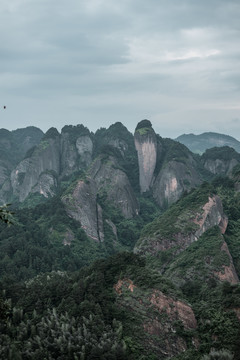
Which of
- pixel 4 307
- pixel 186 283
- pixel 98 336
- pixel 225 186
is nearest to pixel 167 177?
pixel 225 186

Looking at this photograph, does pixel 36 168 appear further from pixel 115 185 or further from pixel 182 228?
pixel 182 228

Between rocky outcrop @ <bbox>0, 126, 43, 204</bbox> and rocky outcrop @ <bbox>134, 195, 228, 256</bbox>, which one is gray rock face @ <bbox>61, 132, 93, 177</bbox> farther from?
rocky outcrop @ <bbox>134, 195, 228, 256</bbox>

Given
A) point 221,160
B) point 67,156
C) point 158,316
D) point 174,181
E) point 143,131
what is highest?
point 143,131

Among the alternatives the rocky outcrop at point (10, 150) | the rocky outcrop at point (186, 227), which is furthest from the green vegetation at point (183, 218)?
the rocky outcrop at point (10, 150)

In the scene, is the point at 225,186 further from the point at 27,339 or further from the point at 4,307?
the point at 4,307

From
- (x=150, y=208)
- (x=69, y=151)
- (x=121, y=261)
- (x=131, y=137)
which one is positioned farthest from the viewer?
(x=131, y=137)

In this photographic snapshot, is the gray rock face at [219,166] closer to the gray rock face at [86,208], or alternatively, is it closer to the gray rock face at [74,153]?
the gray rock face at [74,153]

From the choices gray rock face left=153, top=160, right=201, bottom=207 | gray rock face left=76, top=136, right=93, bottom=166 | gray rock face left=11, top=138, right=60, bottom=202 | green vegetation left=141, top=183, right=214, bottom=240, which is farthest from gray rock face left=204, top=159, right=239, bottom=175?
green vegetation left=141, top=183, right=214, bottom=240

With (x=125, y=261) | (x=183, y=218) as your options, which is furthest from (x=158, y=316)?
(x=183, y=218)
